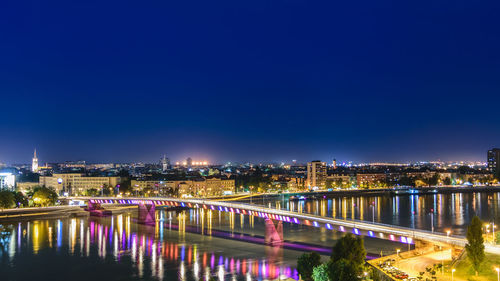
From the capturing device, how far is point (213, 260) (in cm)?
2384

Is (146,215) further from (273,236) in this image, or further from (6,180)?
(6,180)

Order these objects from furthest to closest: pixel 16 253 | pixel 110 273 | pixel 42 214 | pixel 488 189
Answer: pixel 488 189
pixel 42 214
pixel 16 253
pixel 110 273

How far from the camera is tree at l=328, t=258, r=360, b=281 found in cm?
1595

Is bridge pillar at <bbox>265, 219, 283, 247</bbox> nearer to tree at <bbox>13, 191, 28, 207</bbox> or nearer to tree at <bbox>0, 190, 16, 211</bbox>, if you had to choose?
tree at <bbox>0, 190, 16, 211</bbox>

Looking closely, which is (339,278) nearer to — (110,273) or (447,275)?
(447,275)

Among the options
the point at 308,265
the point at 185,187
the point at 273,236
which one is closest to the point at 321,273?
the point at 308,265

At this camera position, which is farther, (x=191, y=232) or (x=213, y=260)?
(x=191, y=232)

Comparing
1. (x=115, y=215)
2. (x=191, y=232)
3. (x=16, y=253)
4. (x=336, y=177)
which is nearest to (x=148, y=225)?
(x=191, y=232)

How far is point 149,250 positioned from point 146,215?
49.3 feet

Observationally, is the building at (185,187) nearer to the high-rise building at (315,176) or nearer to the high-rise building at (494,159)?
the high-rise building at (315,176)

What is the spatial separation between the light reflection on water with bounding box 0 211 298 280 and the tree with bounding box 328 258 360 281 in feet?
13.9

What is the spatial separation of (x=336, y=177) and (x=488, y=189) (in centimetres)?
3106

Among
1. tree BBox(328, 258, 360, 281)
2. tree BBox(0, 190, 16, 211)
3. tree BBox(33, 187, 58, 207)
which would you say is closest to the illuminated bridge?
tree BBox(328, 258, 360, 281)

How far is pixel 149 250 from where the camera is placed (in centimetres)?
2688
